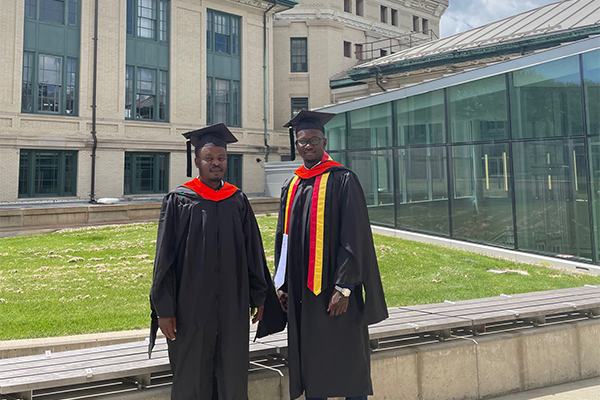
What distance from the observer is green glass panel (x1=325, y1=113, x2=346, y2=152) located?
53.7ft

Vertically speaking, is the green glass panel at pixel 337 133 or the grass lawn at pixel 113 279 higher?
the green glass panel at pixel 337 133

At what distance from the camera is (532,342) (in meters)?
4.20

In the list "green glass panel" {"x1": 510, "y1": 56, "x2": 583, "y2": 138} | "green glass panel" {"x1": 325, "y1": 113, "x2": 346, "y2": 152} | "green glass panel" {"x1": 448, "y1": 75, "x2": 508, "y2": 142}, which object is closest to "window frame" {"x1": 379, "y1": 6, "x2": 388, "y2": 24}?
"green glass panel" {"x1": 325, "y1": 113, "x2": 346, "y2": 152}

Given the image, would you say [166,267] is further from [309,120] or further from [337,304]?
[309,120]

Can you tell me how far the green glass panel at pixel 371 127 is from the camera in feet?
47.8

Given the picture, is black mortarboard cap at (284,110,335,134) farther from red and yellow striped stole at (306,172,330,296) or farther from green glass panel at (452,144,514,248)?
green glass panel at (452,144,514,248)

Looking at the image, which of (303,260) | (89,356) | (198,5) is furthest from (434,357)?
(198,5)

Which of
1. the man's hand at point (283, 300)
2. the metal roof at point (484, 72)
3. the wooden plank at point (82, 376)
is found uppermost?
the metal roof at point (484, 72)

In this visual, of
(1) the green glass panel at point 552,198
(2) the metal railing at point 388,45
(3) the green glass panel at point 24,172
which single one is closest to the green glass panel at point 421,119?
(1) the green glass panel at point 552,198

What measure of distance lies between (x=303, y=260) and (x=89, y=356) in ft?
5.33

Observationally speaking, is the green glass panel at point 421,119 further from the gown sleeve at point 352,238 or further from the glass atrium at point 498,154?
the gown sleeve at point 352,238

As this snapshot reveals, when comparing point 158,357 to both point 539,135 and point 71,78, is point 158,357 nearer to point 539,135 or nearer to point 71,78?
point 539,135

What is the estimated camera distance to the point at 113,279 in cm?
812

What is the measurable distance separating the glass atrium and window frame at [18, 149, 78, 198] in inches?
566
